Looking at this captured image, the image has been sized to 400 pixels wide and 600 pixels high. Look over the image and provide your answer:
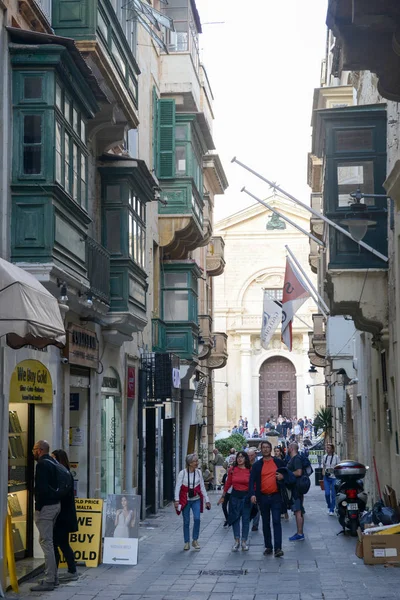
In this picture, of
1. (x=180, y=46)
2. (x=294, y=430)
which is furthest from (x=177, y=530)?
(x=294, y=430)

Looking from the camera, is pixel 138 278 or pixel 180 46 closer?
pixel 138 278

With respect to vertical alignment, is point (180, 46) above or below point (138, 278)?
above

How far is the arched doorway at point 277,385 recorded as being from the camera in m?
68.0

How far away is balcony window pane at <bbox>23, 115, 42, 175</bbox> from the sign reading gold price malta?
3.41 meters

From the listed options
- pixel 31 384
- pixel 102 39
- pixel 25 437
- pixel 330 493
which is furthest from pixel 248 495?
pixel 330 493

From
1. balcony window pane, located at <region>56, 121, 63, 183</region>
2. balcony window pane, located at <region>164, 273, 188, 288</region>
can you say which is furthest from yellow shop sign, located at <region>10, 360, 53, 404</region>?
balcony window pane, located at <region>164, 273, 188, 288</region>

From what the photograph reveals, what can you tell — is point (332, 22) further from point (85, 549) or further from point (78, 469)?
point (78, 469)

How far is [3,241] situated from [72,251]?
1.86 meters

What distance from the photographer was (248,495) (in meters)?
17.3

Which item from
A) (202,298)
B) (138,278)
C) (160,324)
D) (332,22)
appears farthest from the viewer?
(202,298)

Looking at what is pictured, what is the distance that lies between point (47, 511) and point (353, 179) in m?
9.29

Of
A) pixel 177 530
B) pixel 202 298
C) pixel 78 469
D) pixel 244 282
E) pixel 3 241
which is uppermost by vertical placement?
pixel 244 282

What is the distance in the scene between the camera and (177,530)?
21.6m

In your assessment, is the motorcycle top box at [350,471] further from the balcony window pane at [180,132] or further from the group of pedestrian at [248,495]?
the balcony window pane at [180,132]
